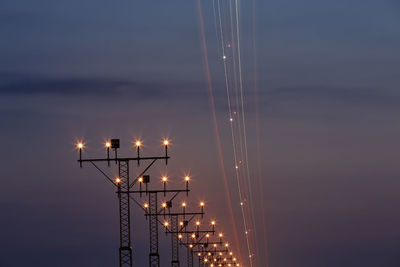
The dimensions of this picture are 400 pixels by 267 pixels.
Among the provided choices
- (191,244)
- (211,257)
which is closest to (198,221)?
(191,244)

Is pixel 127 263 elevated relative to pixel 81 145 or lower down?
lower down

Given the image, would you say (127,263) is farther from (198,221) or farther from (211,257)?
(211,257)

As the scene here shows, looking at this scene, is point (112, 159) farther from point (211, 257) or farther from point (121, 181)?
point (211, 257)

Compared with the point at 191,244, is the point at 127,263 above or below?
below

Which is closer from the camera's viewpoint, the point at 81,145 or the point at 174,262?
the point at 81,145

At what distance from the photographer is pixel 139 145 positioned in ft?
172

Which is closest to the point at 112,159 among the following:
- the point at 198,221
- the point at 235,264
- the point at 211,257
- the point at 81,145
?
the point at 81,145

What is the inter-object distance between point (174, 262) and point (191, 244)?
37.4 ft

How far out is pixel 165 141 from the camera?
53.2 m

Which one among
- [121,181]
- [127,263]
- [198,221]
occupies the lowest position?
[127,263]

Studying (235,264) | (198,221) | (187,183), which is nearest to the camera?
(187,183)

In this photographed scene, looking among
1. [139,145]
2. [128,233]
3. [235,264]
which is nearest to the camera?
[128,233]

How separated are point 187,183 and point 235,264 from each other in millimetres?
97029

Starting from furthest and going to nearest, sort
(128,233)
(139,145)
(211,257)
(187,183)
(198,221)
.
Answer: (211,257), (198,221), (187,183), (139,145), (128,233)
